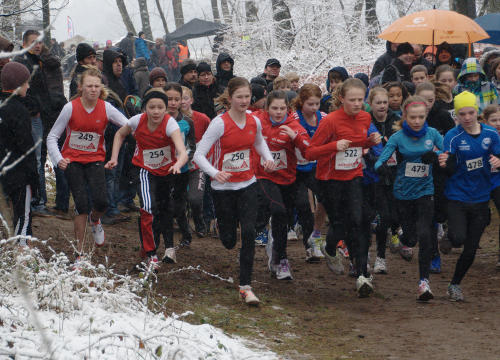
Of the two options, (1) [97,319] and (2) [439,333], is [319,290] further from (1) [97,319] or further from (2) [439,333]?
(1) [97,319]

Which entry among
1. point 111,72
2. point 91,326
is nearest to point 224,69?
point 111,72

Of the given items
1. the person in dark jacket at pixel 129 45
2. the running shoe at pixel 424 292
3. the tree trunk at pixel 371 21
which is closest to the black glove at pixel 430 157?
the running shoe at pixel 424 292

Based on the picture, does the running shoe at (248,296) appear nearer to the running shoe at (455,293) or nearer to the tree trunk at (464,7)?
the running shoe at (455,293)

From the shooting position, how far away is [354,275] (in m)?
8.00

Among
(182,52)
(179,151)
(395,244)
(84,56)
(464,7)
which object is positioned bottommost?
(395,244)

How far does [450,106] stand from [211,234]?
13.3 feet

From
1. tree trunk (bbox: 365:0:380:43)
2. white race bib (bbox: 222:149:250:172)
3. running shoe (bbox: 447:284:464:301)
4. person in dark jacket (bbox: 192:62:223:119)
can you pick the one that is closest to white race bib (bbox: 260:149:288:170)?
white race bib (bbox: 222:149:250:172)

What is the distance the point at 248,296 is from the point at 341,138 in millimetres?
1954

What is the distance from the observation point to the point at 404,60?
11.2 metres

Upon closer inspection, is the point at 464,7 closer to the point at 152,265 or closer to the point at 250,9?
the point at 250,9

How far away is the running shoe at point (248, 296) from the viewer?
6359 millimetres

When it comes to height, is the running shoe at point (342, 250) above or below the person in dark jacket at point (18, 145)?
below

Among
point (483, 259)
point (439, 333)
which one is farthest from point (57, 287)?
point (483, 259)

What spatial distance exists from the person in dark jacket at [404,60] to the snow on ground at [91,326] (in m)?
7.24
